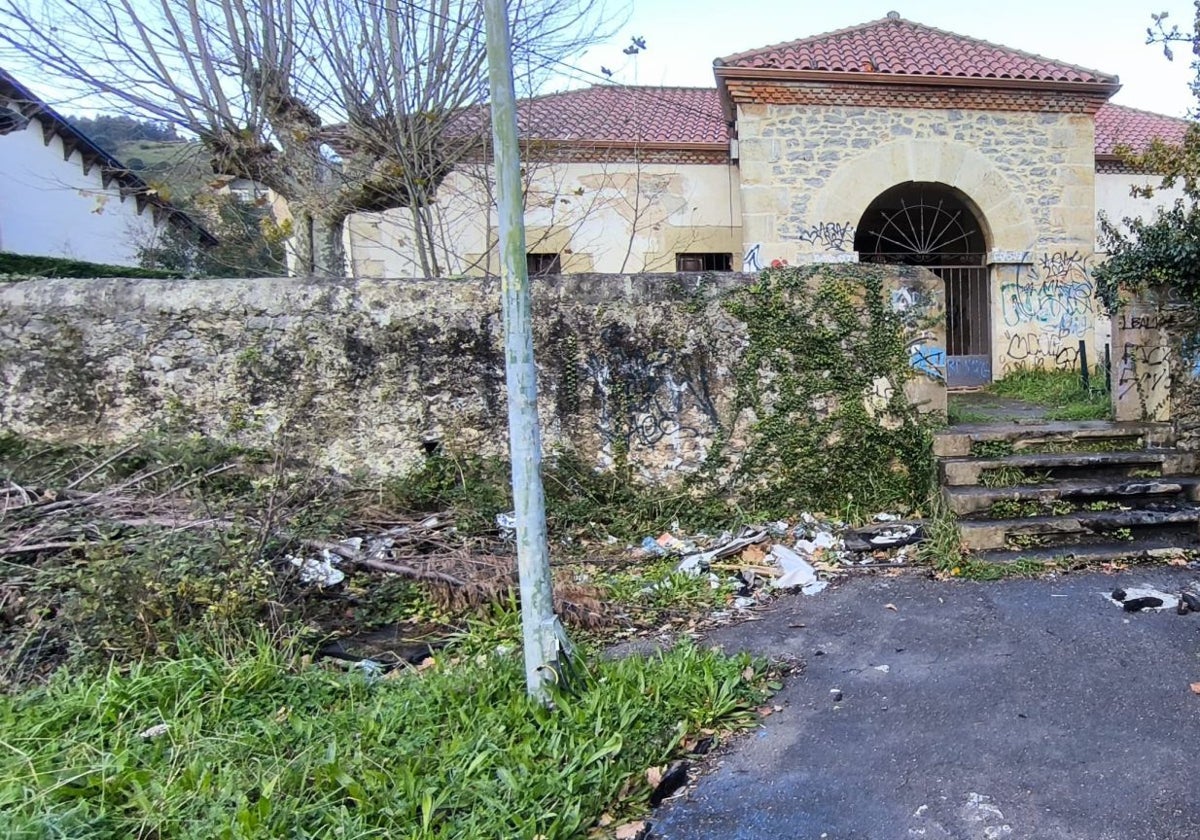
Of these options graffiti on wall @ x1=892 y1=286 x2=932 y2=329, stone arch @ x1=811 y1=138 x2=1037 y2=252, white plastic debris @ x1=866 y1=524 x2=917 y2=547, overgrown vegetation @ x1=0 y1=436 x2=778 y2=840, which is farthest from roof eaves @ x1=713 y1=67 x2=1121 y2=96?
overgrown vegetation @ x1=0 y1=436 x2=778 y2=840

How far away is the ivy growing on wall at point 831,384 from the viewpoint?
5.74 metres

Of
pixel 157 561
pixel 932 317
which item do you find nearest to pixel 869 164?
pixel 932 317

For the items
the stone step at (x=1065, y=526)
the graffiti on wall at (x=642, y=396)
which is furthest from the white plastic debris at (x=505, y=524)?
the stone step at (x=1065, y=526)

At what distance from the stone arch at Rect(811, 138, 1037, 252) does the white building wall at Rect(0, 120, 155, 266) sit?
14.5 m

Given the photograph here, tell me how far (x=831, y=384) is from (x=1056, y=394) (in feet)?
13.5

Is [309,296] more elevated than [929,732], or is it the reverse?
[309,296]

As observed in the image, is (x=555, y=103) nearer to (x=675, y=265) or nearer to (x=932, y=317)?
(x=675, y=265)

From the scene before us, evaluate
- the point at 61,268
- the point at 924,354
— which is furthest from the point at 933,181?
the point at 61,268

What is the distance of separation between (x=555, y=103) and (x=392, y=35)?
7420 millimetres

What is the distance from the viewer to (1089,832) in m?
2.23

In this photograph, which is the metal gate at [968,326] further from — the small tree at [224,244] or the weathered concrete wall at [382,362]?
the small tree at [224,244]

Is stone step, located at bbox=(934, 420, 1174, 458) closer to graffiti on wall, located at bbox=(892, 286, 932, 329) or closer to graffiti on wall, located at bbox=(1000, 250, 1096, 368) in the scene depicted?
graffiti on wall, located at bbox=(892, 286, 932, 329)

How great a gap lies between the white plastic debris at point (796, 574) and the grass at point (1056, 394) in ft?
10.3

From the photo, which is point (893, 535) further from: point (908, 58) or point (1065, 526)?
point (908, 58)
